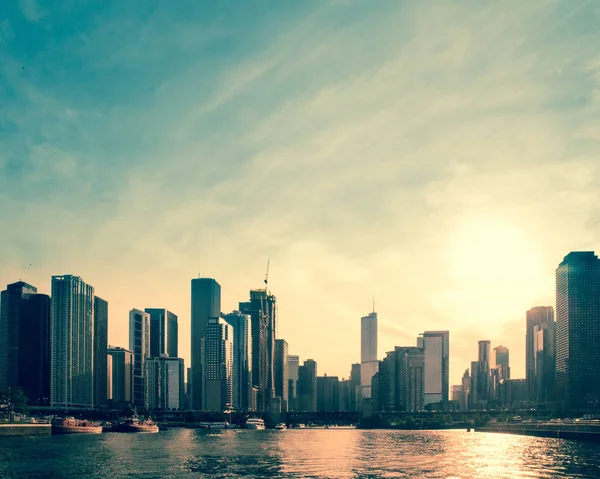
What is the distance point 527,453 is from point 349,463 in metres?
54.1

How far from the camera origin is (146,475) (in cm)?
11725

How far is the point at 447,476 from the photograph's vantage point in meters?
117

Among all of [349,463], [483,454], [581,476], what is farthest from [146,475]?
[483,454]

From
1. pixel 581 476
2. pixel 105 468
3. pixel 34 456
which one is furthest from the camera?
pixel 34 456

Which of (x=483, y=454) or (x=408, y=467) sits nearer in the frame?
(x=408, y=467)

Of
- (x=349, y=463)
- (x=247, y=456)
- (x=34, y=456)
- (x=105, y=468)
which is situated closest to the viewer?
(x=105, y=468)

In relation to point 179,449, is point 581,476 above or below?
above

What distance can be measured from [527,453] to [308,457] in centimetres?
5280

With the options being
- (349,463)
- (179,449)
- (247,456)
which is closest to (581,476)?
(349,463)

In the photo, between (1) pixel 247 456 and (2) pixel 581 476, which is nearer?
(2) pixel 581 476

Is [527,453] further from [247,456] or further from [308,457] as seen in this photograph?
[247,456]

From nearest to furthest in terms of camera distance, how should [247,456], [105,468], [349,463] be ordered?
[105,468] → [349,463] → [247,456]

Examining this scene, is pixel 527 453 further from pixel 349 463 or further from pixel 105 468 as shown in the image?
pixel 105 468

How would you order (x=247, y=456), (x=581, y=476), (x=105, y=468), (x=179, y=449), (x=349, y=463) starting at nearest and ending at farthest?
(x=581, y=476) < (x=105, y=468) < (x=349, y=463) < (x=247, y=456) < (x=179, y=449)
